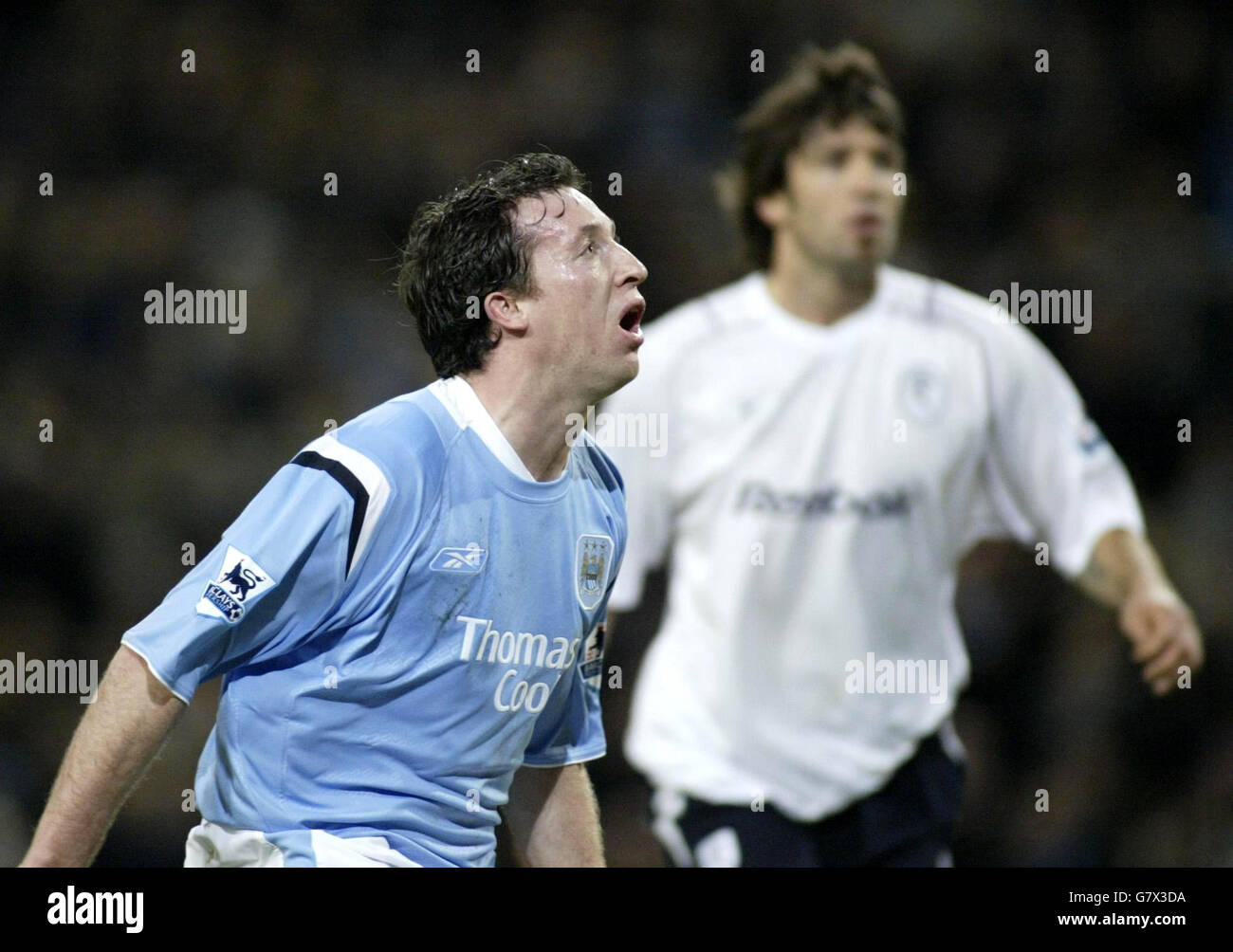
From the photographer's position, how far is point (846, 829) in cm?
445

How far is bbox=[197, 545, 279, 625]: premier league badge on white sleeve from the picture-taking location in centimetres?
236

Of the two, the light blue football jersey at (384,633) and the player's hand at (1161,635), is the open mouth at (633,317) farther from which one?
the player's hand at (1161,635)

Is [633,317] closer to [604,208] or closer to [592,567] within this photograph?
[592,567]

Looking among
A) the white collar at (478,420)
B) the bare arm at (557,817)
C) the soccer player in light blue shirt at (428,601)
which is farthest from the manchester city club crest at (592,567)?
the bare arm at (557,817)

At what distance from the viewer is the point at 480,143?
6324 mm

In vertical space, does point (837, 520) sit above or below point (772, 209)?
below

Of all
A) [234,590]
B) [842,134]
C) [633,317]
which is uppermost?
[842,134]

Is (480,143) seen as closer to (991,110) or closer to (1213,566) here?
(991,110)

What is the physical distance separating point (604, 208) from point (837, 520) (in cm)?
200

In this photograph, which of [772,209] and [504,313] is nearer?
[504,313]

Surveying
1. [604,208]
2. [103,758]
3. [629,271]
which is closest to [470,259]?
[629,271]

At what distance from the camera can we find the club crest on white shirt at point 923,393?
470cm

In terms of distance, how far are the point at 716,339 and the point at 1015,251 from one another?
1985 mm

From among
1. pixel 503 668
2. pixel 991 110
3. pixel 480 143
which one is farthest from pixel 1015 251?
pixel 503 668
